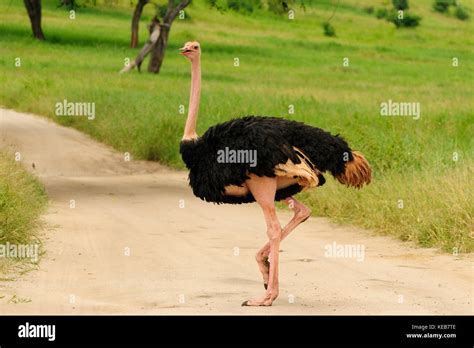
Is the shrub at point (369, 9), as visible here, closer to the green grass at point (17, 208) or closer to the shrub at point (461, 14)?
the shrub at point (461, 14)

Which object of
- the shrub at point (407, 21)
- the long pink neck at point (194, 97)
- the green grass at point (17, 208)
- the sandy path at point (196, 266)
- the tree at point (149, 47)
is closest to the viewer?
the sandy path at point (196, 266)

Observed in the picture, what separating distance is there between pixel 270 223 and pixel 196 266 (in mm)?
2436

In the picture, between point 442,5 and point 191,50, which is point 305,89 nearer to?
point 191,50

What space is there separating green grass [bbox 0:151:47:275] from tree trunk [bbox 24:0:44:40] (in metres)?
37.1

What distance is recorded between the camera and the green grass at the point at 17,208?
12.3 metres

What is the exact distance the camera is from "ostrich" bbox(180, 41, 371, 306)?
31.1 feet

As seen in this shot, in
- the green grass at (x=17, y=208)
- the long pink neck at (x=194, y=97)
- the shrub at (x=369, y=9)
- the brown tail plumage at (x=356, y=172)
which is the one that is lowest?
the shrub at (x=369, y=9)

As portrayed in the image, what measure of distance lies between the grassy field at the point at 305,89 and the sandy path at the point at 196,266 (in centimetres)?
66

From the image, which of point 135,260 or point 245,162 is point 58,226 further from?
point 245,162

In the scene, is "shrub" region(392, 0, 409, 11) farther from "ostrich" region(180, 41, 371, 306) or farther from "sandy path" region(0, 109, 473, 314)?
"ostrich" region(180, 41, 371, 306)

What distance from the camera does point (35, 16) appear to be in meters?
52.7

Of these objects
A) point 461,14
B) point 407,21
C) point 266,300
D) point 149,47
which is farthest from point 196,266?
point 461,14

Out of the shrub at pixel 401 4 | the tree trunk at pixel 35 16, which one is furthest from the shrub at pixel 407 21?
the tree trunk at pixel 35 16

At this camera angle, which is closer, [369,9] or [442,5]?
[369,9]
